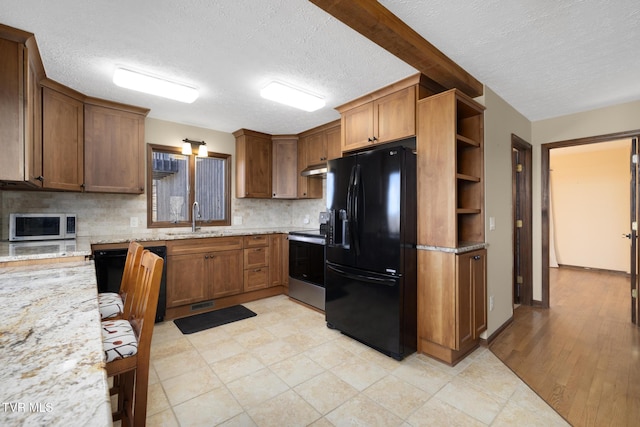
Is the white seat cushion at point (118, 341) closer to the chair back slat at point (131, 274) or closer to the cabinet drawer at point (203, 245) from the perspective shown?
the chair back slat at point (131, 274)

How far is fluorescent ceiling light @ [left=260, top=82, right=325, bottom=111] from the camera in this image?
2643mm

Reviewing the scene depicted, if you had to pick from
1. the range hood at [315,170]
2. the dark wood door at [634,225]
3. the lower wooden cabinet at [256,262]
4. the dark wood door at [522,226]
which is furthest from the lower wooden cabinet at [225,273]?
the dark wood door at [634,225]

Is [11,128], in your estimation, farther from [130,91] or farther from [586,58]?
[586,58]

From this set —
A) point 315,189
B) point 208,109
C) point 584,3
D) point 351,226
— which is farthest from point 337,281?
point 584,3

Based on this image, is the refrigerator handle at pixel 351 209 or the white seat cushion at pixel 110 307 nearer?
the white seat cushion at pixel 110 307

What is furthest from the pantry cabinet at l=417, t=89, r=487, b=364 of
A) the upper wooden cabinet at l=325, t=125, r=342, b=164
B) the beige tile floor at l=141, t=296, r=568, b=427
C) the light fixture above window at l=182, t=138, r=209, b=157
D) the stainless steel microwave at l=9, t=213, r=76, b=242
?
the stainless steel microwave at l=9, t=213, r=76, b=242

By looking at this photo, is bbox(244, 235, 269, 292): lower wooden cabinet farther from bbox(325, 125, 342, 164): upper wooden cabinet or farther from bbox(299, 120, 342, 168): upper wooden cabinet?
bbox(325, 125, 342, 164): upper wooden cabinet

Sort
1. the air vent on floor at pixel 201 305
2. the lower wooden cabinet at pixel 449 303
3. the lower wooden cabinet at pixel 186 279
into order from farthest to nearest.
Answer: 1. the air vent on floor at pixel 201 305
2. the lower wooden cabinet at pixel 186 279
3. the lower wooden cabinet at pixel 449 303

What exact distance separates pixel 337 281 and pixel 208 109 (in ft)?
7.83

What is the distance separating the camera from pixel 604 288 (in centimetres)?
437

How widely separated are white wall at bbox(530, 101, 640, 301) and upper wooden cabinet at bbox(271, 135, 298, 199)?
10.4 ft

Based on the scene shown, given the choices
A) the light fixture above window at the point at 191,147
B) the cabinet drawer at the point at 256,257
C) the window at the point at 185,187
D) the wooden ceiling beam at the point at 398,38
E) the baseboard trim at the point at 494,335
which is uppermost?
the wooden ceiling beam at the point at 398,38

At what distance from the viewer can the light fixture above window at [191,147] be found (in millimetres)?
3701

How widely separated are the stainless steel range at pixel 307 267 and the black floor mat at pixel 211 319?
2.14 ft
